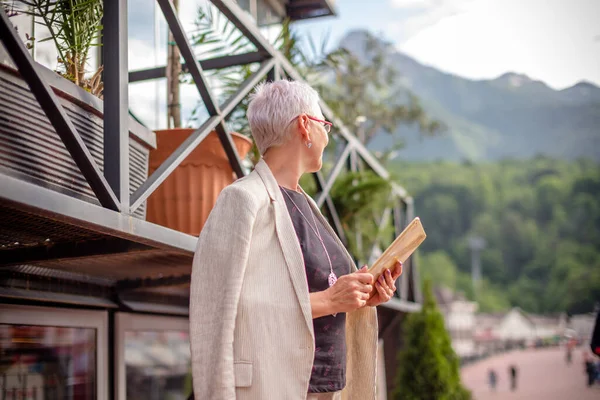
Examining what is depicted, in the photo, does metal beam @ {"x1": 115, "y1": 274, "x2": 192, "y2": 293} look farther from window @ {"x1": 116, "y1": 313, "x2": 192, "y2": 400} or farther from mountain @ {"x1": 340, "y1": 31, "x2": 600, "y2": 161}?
mountain @ {"x1": 340, "y1": 31, "x2": 600, "y2": 161}

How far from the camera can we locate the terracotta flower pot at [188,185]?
9.83ft

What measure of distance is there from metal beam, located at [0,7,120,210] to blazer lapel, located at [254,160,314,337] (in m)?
0.50

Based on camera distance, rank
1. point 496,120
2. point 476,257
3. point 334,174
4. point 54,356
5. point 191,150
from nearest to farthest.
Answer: point 191,150, point 54,356, point 334,174, point 476,257, point 496,120

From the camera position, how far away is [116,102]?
2117mm

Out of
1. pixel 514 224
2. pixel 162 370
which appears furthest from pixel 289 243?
pixel 514 224

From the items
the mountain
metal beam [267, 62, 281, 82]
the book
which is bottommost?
the book

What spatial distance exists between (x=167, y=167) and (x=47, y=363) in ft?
5.19

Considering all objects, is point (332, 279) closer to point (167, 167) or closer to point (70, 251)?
point (167, 167)

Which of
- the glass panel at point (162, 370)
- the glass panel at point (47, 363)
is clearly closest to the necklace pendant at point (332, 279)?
the glass panel at point (47, 363)

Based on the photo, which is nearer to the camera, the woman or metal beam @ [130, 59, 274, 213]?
the woman

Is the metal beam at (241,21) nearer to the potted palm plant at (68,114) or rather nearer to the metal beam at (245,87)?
the metal beam at (245,87)

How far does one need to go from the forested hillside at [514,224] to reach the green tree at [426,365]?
76927mm

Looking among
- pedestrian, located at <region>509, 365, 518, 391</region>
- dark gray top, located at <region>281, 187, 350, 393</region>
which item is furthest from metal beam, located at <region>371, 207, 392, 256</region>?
pedestrian, located at <region>509, 365, 518, 391</region>

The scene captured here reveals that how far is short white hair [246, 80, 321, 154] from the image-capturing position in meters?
1.77
